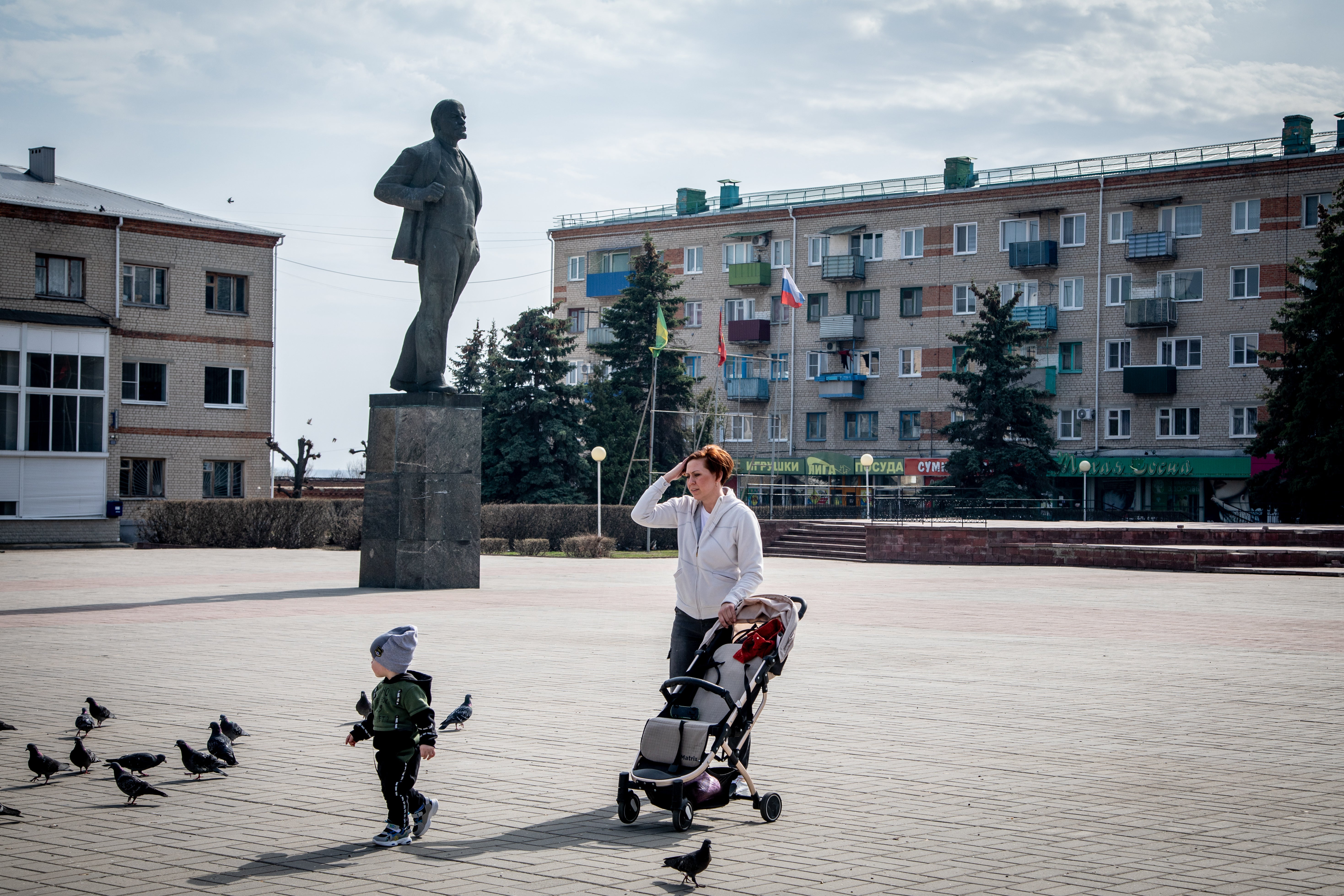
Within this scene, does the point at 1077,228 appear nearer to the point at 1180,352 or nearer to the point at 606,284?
the point at 1180,352

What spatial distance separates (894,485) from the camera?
5772cm

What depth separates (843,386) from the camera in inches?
2381

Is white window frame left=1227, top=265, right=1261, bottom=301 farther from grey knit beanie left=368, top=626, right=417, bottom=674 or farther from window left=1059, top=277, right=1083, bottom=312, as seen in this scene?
grey knit beanie left=368, top=626, right=417, bottom=674

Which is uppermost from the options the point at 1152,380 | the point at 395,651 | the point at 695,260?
the point at 695,260

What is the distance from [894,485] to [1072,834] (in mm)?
52670

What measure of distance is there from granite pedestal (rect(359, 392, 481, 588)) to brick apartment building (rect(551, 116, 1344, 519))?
26290 millimetres

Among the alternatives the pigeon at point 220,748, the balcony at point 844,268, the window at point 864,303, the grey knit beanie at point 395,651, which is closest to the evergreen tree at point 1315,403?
the window at point 864,303

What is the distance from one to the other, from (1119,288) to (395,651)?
2102 inches

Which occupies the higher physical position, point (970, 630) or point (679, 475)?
point (679, 475)

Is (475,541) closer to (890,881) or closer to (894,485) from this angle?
(890,881)

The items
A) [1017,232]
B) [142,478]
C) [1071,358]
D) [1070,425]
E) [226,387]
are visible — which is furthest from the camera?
[1017,232]

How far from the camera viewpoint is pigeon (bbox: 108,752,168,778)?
6148 mm

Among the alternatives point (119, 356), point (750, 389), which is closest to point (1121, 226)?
point (750, 389)

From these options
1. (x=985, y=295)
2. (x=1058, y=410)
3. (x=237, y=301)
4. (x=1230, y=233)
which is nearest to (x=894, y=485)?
(x=1058, y=410)
